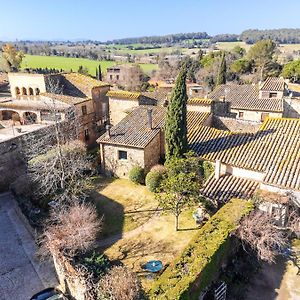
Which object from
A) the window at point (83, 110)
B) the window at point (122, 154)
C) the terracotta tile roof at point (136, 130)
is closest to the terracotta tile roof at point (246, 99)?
the terracotta tile roof at point (136, 130)

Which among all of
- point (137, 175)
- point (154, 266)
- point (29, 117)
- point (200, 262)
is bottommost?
point (154, 266)

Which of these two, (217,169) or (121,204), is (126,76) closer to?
(121,204)

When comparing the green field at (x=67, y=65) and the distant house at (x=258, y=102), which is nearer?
the distant house at (x=258, y=102)

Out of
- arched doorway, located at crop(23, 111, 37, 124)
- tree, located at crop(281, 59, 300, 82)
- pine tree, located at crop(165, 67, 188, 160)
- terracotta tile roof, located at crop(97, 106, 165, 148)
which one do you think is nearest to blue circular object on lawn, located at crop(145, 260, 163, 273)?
pine tree, located at crop(165, 67, 188, 160)

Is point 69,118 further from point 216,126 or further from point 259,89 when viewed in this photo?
point 259,89

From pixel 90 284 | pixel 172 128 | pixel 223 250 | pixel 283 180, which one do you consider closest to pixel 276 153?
pixel 283 180


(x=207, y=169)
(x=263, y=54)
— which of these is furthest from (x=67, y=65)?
(x=207, y=169)

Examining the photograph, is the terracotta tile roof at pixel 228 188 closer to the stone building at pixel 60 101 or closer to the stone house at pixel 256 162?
the stone house at pixel 256 162
